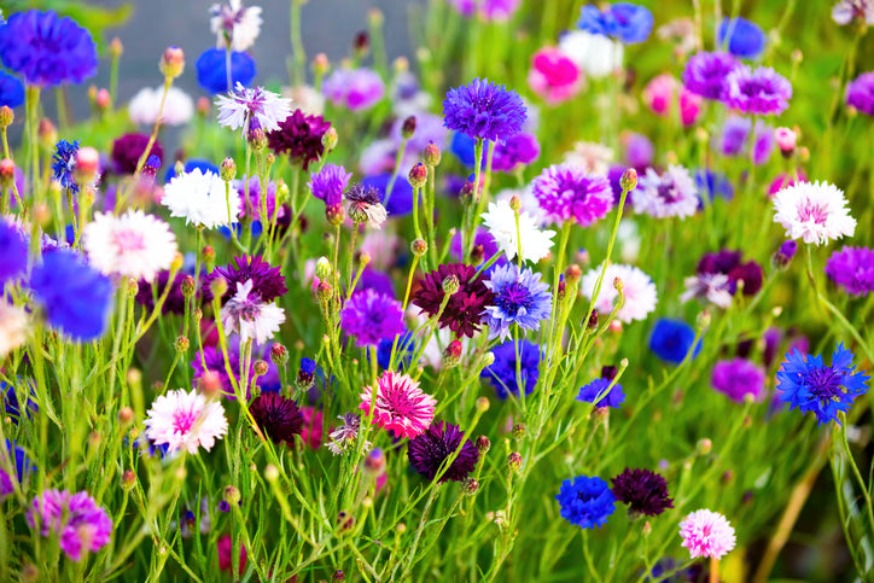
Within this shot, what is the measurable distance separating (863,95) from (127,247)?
0.76m

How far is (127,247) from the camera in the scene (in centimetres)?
47

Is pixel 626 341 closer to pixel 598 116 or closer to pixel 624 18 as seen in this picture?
pixel 624 18

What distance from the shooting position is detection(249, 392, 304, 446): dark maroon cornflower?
0.58 metres

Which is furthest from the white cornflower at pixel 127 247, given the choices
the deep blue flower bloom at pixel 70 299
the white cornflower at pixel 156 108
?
the white cornflower at pixel 156 108

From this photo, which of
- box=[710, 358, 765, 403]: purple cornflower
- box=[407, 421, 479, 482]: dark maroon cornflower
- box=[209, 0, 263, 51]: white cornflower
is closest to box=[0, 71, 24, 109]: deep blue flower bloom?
box=[209, 0, 263, 51]: white cornflower

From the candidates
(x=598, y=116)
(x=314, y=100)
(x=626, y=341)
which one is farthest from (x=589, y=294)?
(x=598, y=116)

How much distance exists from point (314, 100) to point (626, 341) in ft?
1.45

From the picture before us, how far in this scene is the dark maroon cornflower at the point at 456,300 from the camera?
1.93 feet

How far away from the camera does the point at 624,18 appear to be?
0.96 m

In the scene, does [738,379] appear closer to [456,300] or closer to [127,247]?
[456,300]

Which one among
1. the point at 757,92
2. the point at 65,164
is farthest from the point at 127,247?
the point at 757,92

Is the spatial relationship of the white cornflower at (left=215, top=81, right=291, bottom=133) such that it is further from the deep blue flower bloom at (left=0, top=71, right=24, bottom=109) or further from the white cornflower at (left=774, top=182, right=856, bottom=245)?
the white cornflower at (left=774, top=182, right=856, bottom=245)

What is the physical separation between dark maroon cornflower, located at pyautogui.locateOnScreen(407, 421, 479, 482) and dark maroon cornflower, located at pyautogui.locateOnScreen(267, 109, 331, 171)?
0.78ft

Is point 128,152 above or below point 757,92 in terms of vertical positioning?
below
